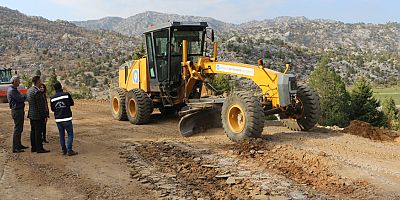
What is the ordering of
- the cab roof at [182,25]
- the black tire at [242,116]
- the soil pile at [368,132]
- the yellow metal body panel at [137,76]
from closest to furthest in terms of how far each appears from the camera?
the black tire at [242,116] < the soil pile at [368,132] < the cab roof at [182,25] < the yellow metal body panel at [137,76]

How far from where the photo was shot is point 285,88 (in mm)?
8117

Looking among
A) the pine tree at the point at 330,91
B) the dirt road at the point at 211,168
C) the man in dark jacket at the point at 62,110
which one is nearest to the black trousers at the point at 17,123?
the dirt road at the point at 211,168

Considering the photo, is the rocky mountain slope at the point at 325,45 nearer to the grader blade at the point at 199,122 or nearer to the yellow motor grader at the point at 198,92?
the yellow motor grader at the point at 198,92

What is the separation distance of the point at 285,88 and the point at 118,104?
6.25 meters

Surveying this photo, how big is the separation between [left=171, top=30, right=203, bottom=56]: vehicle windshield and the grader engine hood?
3516 millimetres

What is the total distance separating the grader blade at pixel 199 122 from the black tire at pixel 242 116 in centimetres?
119

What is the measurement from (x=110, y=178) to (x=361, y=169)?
3.88m

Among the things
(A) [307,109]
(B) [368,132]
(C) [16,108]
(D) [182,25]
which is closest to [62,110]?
(C) [16,108]

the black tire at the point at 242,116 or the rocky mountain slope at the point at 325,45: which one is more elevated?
the rocky mountain slope at the point at 325,45

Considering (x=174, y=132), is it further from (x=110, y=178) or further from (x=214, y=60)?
(x=110, y=178)

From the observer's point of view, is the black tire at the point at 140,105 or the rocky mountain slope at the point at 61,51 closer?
the black tire at the point at 140,105

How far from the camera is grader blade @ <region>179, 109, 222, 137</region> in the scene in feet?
32.0

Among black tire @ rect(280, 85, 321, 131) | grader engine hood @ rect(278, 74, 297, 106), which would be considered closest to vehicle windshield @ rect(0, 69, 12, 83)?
black tire @ rect(280, 85, 321, 131)

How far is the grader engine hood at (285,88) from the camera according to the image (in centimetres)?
811
